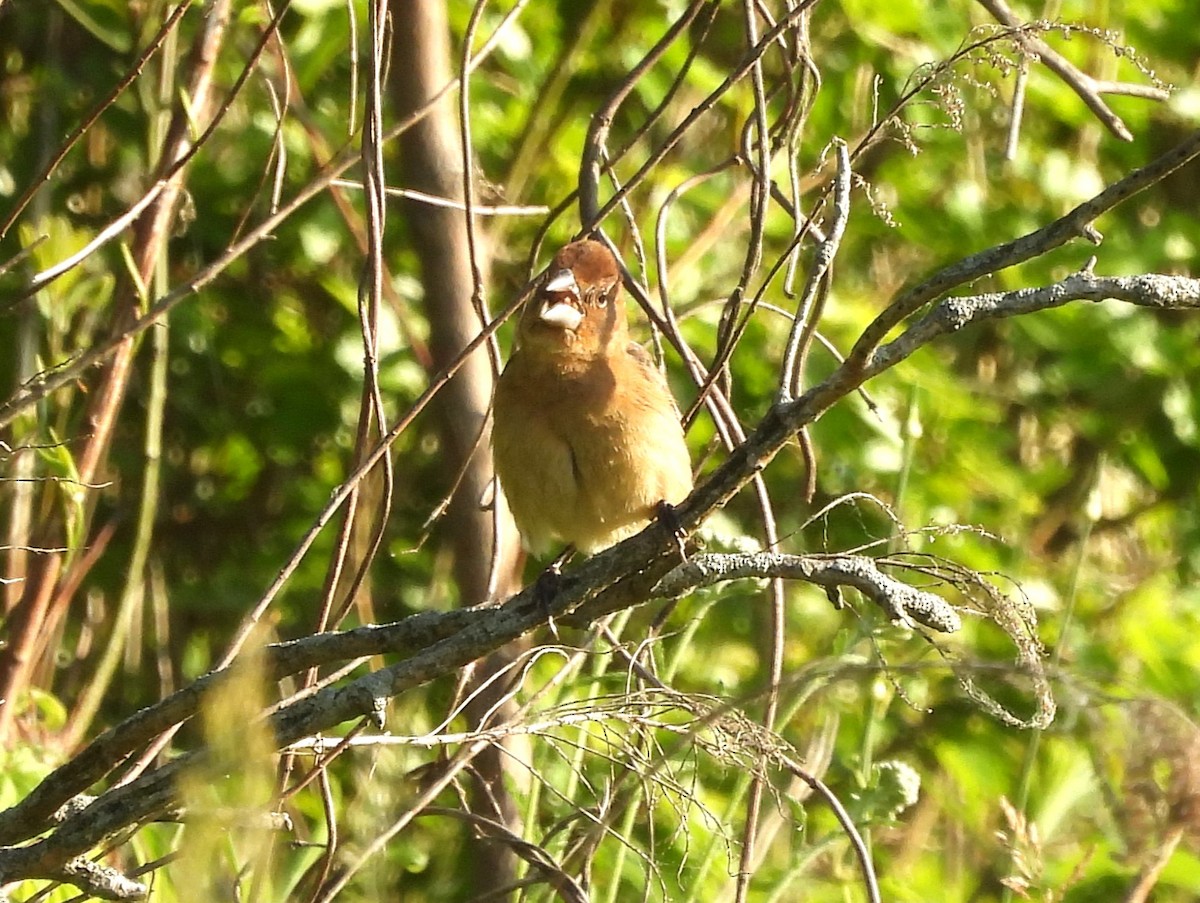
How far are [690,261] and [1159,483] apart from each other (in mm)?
2095

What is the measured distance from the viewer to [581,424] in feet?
10.9

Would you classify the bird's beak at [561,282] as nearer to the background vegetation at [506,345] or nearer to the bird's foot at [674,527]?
the background vegetation at [506,345]

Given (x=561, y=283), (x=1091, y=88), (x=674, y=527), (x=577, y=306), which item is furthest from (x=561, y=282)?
(x=674, y=527)

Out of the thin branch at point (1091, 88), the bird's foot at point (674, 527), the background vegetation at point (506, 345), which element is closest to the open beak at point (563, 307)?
the background vegetation at point (506, 345)

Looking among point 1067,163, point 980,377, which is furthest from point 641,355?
point 980,377

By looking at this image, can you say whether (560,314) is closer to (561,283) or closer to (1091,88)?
(561,283)

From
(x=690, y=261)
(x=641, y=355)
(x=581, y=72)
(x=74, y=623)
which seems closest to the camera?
(x=641, y=355)

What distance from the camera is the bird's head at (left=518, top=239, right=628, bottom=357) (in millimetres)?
3273

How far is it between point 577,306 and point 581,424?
10.1 inches

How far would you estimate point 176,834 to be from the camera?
2938 mm

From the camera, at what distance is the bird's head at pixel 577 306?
3.27 metres

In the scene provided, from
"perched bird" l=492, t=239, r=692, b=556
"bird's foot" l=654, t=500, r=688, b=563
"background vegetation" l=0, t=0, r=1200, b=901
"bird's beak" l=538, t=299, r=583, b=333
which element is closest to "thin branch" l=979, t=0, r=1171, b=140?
"background vegetation" l=0, t=0, r=1200, b=901

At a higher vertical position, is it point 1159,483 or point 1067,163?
point 1067,163

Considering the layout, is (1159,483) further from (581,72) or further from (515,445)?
(515,445)
